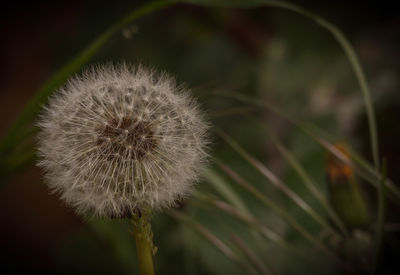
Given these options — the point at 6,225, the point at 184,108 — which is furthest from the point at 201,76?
the point at 6,225

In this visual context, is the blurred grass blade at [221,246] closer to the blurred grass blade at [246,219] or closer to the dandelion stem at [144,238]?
the blurred grass blade at [246,219]

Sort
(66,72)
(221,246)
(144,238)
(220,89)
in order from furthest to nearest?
(220,89) → (221,246) → (66,72) → (144,238)

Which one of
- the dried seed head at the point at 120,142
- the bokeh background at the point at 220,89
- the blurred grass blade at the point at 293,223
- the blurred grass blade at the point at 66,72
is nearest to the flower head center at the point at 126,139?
the dried seed head at the point at 120,142

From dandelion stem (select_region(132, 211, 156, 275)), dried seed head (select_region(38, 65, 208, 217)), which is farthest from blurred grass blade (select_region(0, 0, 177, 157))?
A: dandelion stem (select_region(132, 211, 156, 275))

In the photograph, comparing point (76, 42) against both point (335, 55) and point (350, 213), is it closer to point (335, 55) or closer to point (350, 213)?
point (335, 55)

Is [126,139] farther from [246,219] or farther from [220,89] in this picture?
[220,89]

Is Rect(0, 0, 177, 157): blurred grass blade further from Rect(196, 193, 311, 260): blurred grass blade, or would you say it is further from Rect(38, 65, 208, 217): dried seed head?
Rect(196, 193, 311, 260): blurred grass blade

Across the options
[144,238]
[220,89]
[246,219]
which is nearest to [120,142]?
[144,238]
